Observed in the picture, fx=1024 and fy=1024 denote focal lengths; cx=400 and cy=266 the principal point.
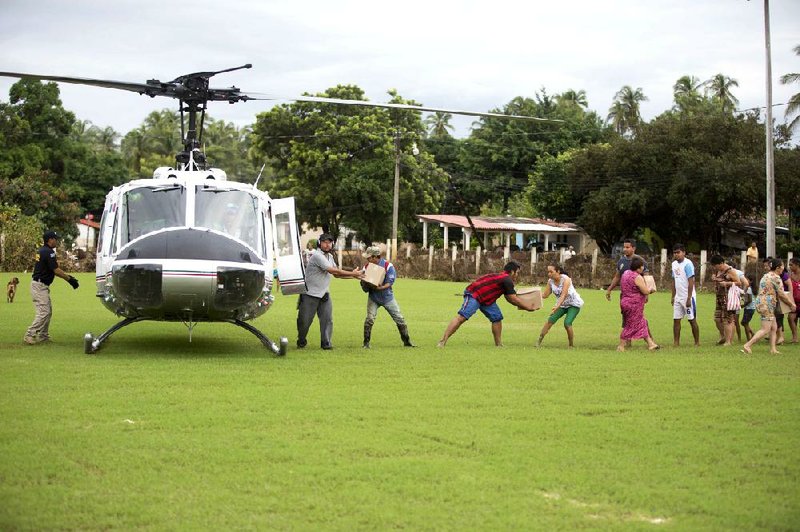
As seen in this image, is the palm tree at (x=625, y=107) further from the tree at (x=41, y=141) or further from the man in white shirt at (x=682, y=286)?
the man in white shirt at (x=682, y=286)

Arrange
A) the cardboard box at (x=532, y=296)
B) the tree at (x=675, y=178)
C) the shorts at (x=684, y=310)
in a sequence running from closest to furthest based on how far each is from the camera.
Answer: the cardboard box at (x=532, y=296)
the shorts at (x=684, y=310)
the tree at (x=675, y=178)

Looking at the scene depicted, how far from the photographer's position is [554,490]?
23.6 ft

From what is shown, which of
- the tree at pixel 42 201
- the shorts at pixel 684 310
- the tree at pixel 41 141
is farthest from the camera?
the tree at pixel 41 141

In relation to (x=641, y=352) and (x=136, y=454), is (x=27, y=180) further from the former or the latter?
(x=136, y=454)

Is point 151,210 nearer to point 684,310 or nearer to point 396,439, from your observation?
point 396,439

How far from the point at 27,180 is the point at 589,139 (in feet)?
130

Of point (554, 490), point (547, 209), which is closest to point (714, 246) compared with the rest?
point (547, 209)

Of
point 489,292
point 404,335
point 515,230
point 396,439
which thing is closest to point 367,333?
point 404,335

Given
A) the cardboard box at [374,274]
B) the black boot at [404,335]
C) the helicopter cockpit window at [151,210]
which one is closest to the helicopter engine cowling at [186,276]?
the helicopter cockpit window at [151,210]

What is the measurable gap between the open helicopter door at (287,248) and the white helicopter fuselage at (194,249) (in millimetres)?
16

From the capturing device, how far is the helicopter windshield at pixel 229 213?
14.9 m

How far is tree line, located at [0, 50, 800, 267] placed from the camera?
50.7m

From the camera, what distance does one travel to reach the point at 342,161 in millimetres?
63281

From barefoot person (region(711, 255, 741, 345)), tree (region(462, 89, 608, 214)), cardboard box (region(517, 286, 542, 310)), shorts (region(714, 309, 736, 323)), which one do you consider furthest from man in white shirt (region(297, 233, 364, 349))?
tree (region(462, 89, 608, 214))
